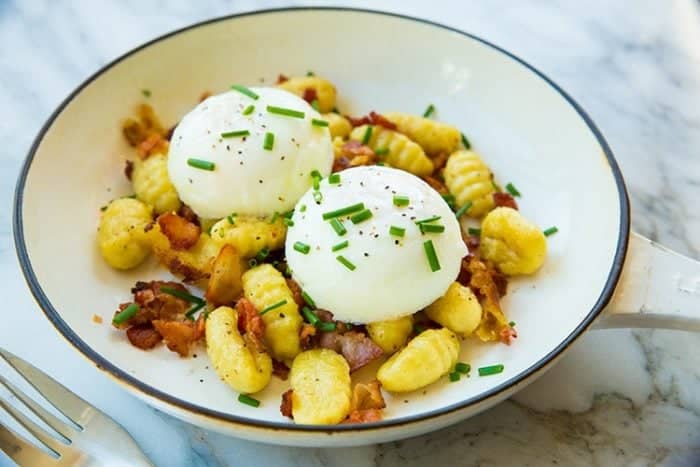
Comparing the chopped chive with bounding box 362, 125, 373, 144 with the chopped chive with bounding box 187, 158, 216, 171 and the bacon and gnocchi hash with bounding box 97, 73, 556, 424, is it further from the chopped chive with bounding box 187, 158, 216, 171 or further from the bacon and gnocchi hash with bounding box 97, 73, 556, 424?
the chopped chive with bounding box 187, 158, 216, 171

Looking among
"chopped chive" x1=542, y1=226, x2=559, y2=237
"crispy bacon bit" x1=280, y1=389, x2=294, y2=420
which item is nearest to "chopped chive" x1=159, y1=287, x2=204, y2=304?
"crispy bacon bit" x1=280, y1=389, x2=294, y2=420

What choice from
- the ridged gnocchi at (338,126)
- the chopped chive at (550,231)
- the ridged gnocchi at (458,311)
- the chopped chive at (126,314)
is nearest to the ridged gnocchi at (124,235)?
the chopped chive at (126,314)

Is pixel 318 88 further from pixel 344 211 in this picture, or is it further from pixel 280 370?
pixel 280 370

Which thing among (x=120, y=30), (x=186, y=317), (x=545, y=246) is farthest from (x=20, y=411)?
(x=120, y=30)

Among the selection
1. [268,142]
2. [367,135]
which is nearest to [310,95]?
[367,135]

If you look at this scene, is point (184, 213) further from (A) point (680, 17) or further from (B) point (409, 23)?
(A) point (680, 17)

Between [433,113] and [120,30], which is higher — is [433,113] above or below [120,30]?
below
